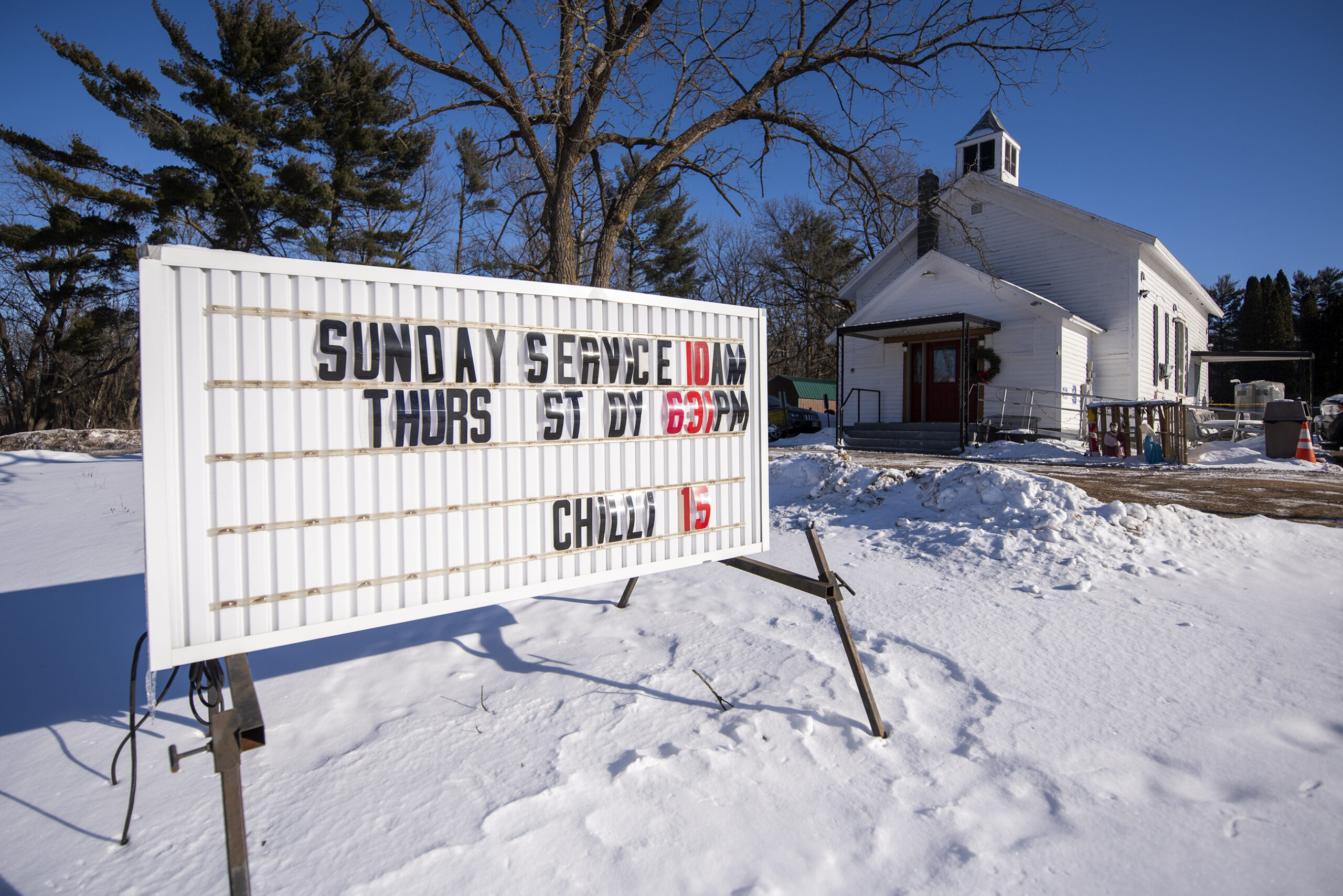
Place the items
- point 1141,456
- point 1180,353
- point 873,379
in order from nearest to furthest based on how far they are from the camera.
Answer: point 1141,456 < point 873,379 < point 1180,353

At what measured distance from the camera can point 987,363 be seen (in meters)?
17.1

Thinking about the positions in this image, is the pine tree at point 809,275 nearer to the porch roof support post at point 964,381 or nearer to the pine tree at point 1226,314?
the porch roof support post at point 964,381

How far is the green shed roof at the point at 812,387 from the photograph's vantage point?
30908 millimetres

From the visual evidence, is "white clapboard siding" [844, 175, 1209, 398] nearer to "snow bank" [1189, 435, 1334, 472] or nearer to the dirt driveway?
"snow bank" [1189, 435, 1334, 472]

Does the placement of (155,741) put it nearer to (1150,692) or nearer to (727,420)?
(727,420)

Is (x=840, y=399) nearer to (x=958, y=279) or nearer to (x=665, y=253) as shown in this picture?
(x=958, y=279)

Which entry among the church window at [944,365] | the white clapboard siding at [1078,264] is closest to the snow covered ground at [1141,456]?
the white clapboard siding at [1078,264]

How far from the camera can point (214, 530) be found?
1959mm

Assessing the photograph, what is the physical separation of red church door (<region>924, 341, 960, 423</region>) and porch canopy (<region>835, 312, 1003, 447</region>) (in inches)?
16.6

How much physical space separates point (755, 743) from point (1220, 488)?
27.2ft

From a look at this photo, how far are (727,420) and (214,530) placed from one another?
2081mm

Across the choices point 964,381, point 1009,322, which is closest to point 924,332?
point 1009,322

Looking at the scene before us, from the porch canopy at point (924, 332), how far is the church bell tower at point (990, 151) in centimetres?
660

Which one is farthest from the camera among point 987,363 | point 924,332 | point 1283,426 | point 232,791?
point 924,332
